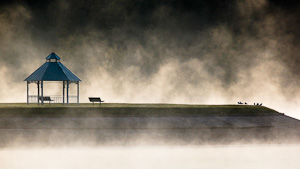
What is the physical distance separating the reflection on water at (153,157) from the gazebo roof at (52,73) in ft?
46.0

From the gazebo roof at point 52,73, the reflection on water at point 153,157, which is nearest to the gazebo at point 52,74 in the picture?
the gazebo roof at point 52,73

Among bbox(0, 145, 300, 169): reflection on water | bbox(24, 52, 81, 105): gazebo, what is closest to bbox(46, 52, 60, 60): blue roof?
bbox(24, 52, 81, 105): gazebo

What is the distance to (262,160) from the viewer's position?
700 inches

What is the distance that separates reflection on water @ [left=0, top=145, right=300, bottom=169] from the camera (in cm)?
1642

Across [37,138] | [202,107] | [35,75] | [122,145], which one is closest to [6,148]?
[37,138]

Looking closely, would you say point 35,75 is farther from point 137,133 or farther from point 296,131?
point 296,131

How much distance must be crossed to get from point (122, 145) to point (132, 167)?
16.0 feet

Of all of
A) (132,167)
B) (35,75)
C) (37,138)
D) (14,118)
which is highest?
(35,75)

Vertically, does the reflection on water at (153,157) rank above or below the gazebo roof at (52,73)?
below

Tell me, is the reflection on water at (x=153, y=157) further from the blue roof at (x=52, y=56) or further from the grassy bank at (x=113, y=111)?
the blue roof at (x=52, y=56)

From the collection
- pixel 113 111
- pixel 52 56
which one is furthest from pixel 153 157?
pixel 52 56

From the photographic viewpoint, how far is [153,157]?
1781 centimetres

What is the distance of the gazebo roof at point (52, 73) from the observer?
33.0 metres

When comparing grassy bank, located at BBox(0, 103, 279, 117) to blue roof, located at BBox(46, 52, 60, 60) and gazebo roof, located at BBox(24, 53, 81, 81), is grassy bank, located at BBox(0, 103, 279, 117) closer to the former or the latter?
gazebo roof, located at BBox(24, 53, 81, 81)
